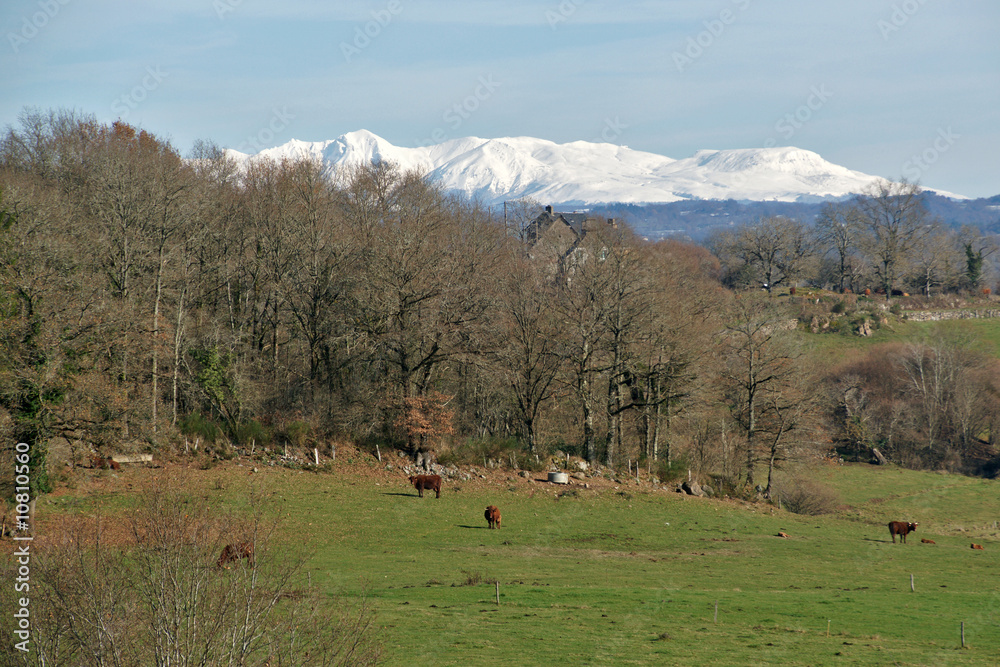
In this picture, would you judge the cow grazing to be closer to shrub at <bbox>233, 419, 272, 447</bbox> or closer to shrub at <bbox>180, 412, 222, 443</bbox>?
shrub at <bbox>180, 412, 222, 443</bbox>

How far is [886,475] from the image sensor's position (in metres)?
76.0

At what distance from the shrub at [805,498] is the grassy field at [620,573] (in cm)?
479

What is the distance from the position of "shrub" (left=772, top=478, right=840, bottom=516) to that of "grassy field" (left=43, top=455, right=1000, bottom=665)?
4.79 m

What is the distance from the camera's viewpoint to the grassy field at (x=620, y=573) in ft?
69.7

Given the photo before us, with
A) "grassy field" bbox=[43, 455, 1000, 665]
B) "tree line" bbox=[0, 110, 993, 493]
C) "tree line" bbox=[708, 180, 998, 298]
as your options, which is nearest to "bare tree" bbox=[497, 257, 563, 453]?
"tree line" bbox=[0, 110, 993, 493]

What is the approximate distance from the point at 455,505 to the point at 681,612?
62.2ft

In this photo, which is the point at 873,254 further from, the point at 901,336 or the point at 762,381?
the point at 762,381

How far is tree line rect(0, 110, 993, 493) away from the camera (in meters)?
45.9

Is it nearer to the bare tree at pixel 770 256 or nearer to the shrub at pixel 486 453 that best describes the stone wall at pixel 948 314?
the bare tree at pixel 770 256

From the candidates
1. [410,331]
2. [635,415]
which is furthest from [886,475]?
[410,331]

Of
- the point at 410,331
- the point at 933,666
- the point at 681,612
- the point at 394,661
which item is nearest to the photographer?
the point at 394,661

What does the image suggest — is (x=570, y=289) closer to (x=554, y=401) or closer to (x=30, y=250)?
(x=554, y=401)

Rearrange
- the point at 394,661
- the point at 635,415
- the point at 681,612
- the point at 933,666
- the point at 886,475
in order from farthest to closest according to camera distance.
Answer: the point at 886,475 → the point at 635,415 → the point at 681,612 → the point at 933,666 → the point at 394,661

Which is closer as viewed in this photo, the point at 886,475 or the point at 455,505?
the point at 455,505
